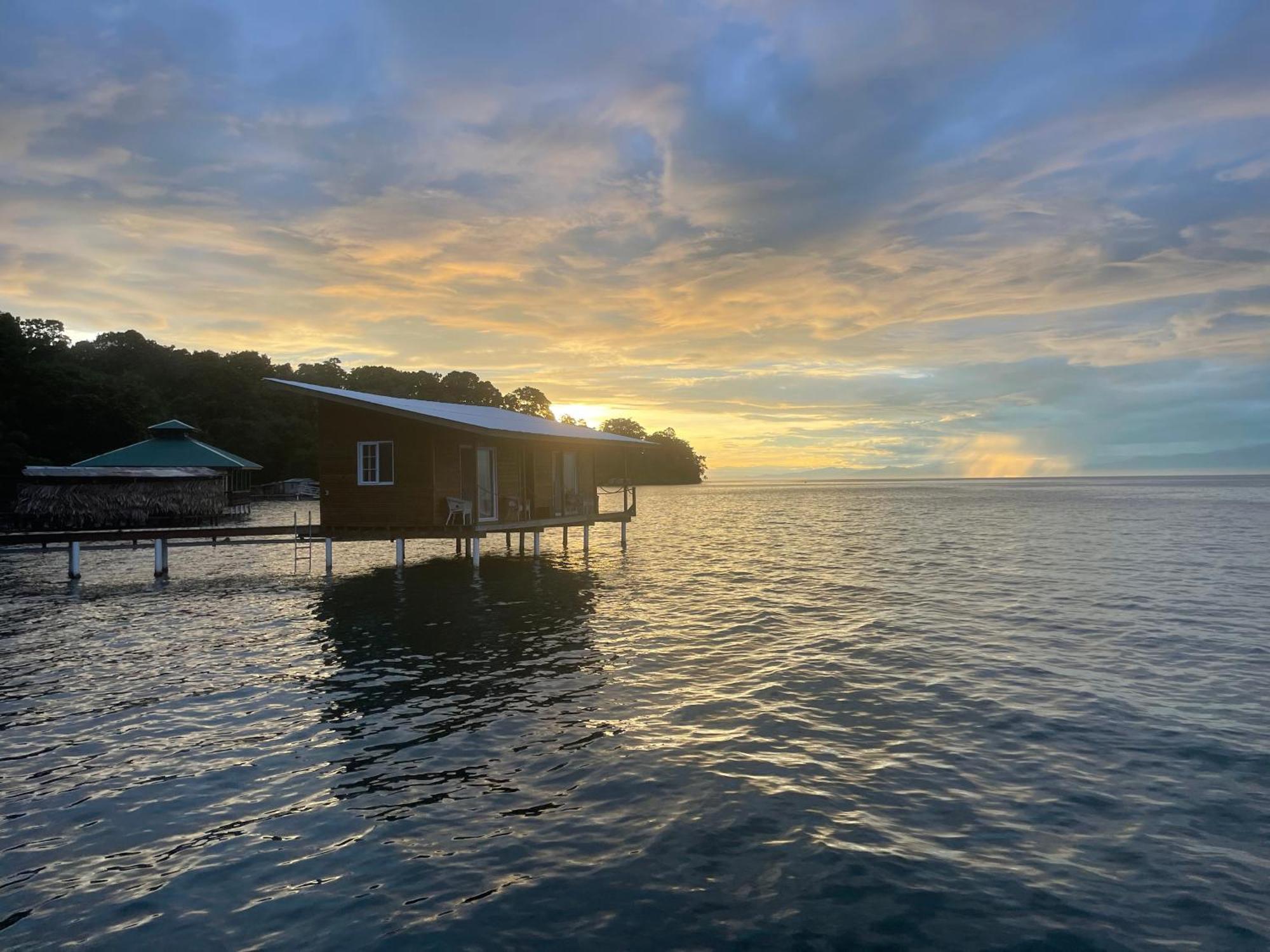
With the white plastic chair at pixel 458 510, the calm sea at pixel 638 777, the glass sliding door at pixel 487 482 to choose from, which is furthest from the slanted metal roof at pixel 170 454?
the white plastic chair at pixel 458 510

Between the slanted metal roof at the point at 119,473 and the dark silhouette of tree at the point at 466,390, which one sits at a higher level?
the dark silhouette of tree at the point at 466,390

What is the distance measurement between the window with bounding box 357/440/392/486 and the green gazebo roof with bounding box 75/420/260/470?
33010mm

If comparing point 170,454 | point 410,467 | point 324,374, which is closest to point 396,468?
point 410,467

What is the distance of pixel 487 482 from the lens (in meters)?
29.7

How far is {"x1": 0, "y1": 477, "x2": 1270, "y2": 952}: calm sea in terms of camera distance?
6.44 m

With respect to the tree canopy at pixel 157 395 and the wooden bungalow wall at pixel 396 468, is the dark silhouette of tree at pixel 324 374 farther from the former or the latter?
the wooden bungalow wall at pixel 396 468

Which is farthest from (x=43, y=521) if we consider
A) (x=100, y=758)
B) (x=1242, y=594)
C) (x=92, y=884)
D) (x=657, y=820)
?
(x=1242, y=594)

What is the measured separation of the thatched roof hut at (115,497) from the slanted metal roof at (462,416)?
20.3m

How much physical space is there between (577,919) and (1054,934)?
4007 millimetres

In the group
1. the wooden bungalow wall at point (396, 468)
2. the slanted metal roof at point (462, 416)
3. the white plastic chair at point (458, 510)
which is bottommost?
the white plastic chair at point (458, 510)

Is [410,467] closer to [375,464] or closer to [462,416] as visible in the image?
[375,464]

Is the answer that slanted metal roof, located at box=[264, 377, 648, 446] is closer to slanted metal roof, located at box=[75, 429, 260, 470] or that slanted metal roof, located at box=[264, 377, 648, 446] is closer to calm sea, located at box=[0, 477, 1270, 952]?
calm sea, located at box=[0, 477, 1270, 952]

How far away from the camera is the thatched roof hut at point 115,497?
4019cm

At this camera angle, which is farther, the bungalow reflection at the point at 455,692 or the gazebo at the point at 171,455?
the gazebo at the point at 171,455
